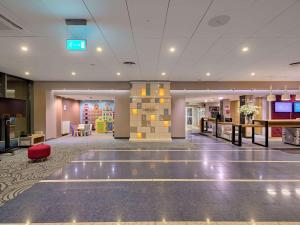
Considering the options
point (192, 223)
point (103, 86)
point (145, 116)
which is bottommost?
point (192, 223)

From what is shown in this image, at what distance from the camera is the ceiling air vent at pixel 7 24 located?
326 centimetres

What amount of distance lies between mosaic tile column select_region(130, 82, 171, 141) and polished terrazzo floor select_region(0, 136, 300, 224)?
427cm

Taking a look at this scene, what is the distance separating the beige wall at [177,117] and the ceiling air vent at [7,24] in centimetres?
789

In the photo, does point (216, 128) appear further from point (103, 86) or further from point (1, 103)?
point (1, 103)

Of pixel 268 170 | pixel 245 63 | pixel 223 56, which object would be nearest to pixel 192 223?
pixel 268 170

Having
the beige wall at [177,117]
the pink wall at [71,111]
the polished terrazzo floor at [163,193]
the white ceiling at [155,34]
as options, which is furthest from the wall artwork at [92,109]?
the polished terrazzo floor at [163,193]

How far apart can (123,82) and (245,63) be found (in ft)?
19.8

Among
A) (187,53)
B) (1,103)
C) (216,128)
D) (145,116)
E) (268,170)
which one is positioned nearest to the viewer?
(268,170)

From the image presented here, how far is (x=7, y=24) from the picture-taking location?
344 cm

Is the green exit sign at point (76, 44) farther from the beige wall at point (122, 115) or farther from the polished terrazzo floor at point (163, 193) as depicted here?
the beige wall at point (122, 115)

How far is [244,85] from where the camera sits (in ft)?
32.3

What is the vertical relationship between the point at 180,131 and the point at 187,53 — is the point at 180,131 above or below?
below

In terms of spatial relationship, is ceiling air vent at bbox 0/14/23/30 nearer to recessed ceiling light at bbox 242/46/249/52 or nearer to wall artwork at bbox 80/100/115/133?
recessed ceiling light at bbox 242/46/249/52

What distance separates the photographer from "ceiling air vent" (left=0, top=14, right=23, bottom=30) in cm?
326
